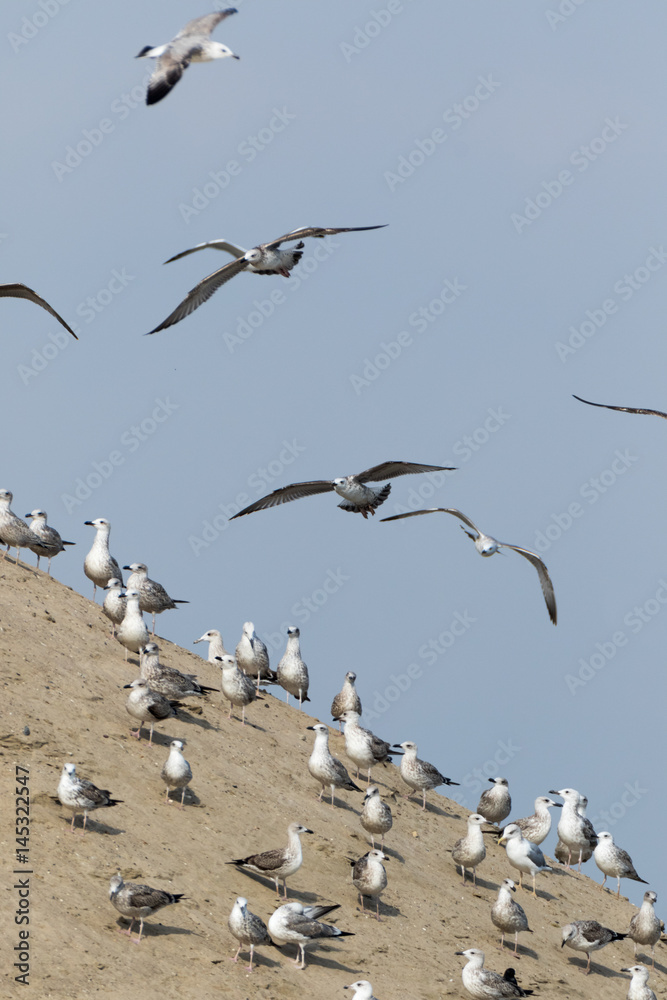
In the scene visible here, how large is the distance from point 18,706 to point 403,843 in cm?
707

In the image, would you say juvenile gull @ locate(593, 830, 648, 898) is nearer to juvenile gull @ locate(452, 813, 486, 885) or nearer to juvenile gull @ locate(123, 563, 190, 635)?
juvenile gull @ locate(452, 813, 486, 885)

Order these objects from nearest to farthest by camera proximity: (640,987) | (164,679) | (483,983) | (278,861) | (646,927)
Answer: (483,983) < (278,861) < (640,987) < (646,927) < (164,679)

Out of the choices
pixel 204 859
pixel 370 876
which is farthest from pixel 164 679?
pixel 370 876

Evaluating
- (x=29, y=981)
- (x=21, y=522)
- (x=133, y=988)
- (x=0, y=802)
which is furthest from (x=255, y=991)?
(x=21, y=522)

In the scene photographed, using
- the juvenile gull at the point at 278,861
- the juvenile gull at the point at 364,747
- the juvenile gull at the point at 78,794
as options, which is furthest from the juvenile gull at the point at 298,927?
the juvenile gull at the point at 364,747

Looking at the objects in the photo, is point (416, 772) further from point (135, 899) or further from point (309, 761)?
point (135, 899)

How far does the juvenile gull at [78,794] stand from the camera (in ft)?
62.1

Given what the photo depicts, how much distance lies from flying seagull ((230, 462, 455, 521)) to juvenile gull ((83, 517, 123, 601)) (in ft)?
17.7

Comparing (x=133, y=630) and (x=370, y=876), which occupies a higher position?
(x=133, y=630)

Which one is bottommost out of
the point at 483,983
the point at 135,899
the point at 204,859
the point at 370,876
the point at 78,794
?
the point at 135,899

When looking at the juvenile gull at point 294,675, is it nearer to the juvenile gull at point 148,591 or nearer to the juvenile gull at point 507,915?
the juvenile gull at point 148,591

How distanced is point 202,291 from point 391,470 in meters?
4.39

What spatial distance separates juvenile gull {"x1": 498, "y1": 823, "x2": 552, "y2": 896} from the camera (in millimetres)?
24031

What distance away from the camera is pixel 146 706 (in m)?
22.3
